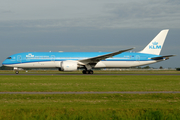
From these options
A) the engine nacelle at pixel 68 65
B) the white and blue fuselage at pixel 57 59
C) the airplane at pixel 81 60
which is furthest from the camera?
the white and blue fuselage at pixel 57 59

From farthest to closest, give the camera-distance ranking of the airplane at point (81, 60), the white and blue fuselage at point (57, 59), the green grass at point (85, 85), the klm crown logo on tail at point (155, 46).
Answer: the klm crown logo on tail at point (155, 46) → the white and blue fuselage at point (57, 59) → the airplane at point (81, 60) → the green grass at point (85, 85)

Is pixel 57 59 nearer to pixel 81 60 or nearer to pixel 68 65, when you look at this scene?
pixel 68 65

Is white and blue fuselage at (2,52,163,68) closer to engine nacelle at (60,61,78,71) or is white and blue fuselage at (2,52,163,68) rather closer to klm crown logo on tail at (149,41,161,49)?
engine nacelle at (60,61,78,71)

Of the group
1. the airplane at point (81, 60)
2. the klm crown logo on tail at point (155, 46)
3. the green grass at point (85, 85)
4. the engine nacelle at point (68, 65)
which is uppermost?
the klm crown logo on tail at point (155, 46)

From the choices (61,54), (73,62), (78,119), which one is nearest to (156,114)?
(78,119)

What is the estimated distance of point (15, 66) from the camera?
44156 mm

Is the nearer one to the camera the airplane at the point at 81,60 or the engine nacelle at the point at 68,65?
the engine nacelle at the point at 68,65

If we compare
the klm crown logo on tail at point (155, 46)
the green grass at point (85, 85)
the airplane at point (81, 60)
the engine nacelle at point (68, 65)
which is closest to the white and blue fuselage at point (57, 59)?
the airplane at point (81, 60)

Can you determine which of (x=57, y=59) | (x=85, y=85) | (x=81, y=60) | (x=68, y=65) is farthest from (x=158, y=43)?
(x=85, y=85)

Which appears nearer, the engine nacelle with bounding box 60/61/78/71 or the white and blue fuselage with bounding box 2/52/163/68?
the engine nacelle with bounding box 60/61/78/71

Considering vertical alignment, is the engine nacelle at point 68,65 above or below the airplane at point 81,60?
below

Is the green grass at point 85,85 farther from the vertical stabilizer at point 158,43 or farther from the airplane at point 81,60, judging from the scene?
the vertical stabilizer at point 158,43

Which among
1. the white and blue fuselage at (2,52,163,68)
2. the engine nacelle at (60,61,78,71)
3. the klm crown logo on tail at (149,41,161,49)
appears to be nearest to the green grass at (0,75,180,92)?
the engine nacelle at (60,61,78,71)

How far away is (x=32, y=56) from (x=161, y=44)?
86.8 ft
